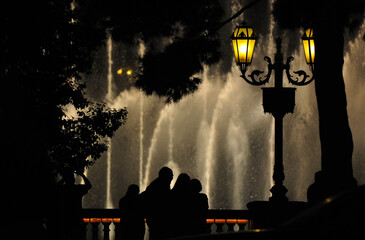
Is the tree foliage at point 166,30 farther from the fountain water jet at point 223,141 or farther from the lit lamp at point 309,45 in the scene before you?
the fountain water jet at point 223,141

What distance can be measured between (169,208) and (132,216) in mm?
525

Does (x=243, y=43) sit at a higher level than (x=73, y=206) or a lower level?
higher

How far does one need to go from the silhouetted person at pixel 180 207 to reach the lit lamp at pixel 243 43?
3.22 metres

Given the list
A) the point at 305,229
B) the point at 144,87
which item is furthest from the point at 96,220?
the point at 305,229

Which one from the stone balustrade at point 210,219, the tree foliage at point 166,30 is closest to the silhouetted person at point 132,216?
the stone balustrade at point 210,219

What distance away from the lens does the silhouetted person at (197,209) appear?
9.42 metres

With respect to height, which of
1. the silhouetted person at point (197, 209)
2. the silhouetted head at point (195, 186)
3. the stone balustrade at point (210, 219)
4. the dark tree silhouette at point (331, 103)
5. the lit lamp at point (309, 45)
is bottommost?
the stone balustrade at point (210, 219)

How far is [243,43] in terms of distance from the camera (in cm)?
1197

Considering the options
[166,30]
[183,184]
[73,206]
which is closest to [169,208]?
[183,184]

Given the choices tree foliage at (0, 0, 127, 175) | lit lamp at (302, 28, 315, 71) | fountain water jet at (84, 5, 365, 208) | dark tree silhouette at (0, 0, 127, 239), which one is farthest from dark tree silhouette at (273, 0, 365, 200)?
fountain water jet at (84, 5, 365, 208)

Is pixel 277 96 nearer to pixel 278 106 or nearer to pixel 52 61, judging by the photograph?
pixel 278 106

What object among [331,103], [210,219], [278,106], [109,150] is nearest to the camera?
[331,103]

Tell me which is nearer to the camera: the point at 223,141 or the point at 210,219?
the point at 210,219

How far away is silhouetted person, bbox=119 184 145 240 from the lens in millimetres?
9562
